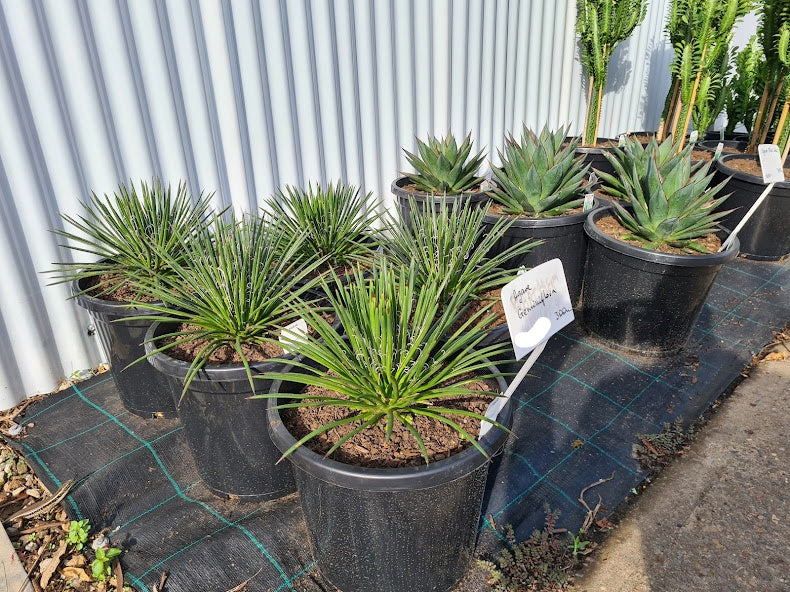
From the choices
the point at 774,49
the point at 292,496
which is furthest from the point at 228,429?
the point at 774,49

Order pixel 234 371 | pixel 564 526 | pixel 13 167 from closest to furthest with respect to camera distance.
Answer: pixel 234 371
pixel 564 526
pixel 13 167

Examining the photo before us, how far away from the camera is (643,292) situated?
2.45 m

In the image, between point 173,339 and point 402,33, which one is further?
point 402,33

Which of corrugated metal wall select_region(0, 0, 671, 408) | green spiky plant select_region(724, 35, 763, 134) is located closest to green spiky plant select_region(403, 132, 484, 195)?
corrugated metal wall select_region(0, 0, 671, 408)

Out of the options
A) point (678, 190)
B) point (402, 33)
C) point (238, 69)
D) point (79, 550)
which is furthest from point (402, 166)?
point (79, 550)

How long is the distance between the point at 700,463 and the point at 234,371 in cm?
173

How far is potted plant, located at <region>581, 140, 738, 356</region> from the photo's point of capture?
233 centimetres

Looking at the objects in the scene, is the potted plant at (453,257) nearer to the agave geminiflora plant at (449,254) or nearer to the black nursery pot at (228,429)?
the agave geminiflora plant at (449,254)

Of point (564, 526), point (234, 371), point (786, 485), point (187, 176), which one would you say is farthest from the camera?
point (187, 176)

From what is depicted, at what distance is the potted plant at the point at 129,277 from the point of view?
6.35 ft

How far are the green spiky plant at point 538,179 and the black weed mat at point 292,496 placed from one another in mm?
681

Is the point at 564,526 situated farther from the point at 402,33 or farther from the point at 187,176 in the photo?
the point at 402,33

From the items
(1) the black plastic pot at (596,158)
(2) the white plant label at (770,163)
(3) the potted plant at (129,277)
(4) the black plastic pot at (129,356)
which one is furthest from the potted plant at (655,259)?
(4) the black plastic pot at (129,356)

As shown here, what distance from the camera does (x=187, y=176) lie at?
8.17 ft
